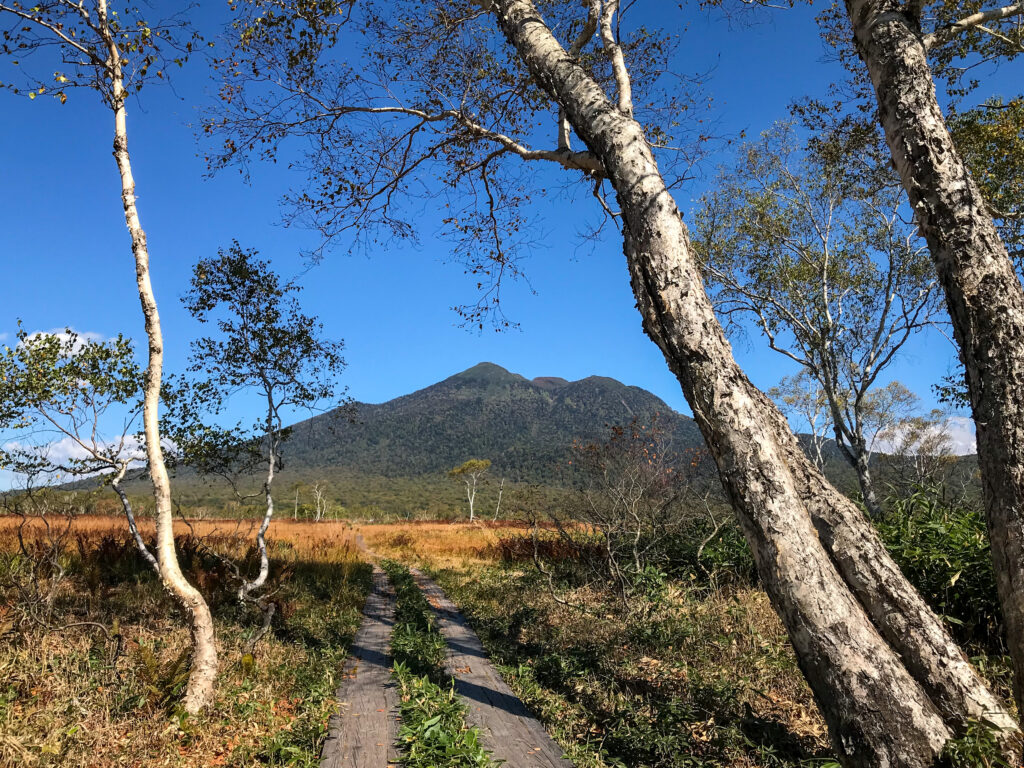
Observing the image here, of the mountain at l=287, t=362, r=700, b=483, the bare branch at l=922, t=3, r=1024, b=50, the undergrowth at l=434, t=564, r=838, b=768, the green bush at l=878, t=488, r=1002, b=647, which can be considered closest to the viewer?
the bare branch at l=922, t=3, r=1024, b=50

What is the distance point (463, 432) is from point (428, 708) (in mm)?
147995

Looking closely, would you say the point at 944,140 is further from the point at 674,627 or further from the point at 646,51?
the point at 674,627

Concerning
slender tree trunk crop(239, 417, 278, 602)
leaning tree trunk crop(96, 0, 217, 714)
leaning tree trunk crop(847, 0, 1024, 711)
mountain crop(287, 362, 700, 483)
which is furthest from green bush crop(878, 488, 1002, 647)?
mountain crop(287, 362, 700, 483)

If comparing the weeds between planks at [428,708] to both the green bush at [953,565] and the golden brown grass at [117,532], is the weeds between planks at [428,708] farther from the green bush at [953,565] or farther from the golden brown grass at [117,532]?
the golden brown grass at [117,532]

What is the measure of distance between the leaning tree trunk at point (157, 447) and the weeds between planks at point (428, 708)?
1847 mm

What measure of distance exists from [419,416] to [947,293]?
170 metres

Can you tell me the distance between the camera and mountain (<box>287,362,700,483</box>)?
389 ft

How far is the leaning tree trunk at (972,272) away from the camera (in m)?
2.48

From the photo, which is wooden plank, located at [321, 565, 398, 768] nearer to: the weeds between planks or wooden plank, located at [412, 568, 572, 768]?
the weeds between planks

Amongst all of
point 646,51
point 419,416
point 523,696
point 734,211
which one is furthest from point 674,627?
point 419,416

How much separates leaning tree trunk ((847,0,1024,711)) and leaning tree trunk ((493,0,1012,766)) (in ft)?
1.23

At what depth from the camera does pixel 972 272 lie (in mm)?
2711

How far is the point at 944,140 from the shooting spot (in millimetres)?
2951

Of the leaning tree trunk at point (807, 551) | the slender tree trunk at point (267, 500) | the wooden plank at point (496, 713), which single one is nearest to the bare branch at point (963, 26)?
the leaning tree trunk at point (807, 551)
